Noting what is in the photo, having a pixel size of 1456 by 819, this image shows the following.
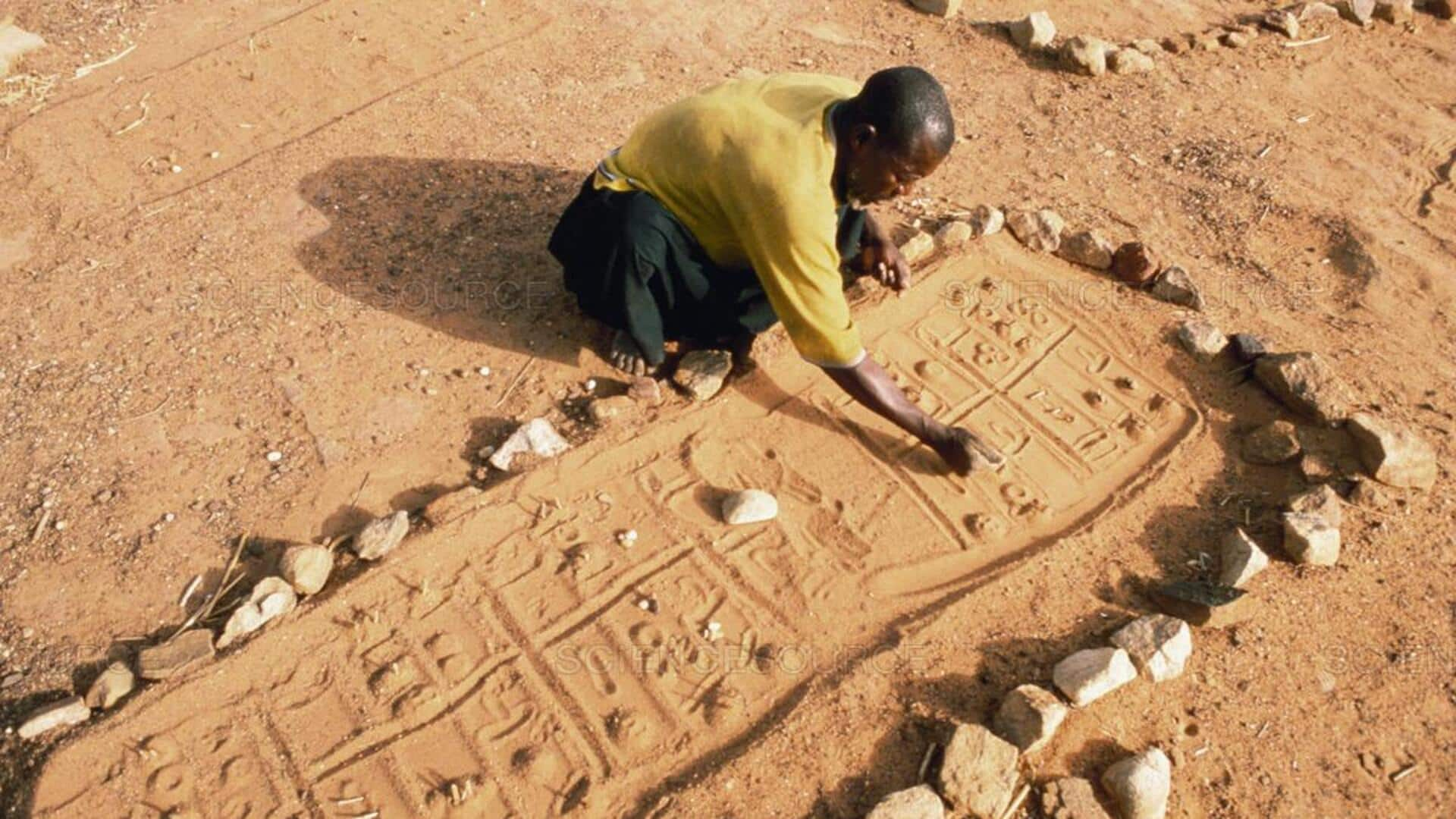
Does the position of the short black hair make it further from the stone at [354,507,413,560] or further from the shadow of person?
the stone at [354,507,413,560]

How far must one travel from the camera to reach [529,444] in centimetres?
321

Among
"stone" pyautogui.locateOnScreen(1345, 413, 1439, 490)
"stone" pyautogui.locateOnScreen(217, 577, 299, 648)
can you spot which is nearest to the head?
"stone" pyautogui.locateOnScreen(1345, 413, 1439, 490)

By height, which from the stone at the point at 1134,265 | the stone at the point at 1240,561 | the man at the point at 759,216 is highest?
the man at the point at 759,216

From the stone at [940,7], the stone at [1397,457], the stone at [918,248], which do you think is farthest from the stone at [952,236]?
the stone at [940,7]

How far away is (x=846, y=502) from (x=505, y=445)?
109 centimetres

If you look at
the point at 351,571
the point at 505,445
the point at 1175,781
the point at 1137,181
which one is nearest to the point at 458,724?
the point at 351,571

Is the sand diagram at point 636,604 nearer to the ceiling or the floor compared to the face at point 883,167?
nearer to the floor

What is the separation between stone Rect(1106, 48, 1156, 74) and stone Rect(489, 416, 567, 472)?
12.1ft

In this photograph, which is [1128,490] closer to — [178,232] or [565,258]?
[565,258]

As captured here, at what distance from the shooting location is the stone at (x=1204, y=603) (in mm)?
2793

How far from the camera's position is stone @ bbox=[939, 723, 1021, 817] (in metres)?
2.42

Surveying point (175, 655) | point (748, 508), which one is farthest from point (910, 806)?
point (175, 655)

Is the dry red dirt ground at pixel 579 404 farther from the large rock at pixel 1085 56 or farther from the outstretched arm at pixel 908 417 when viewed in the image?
the outstretched arm at pixel 908 417

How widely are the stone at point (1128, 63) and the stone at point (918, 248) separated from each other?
202 centimetres
